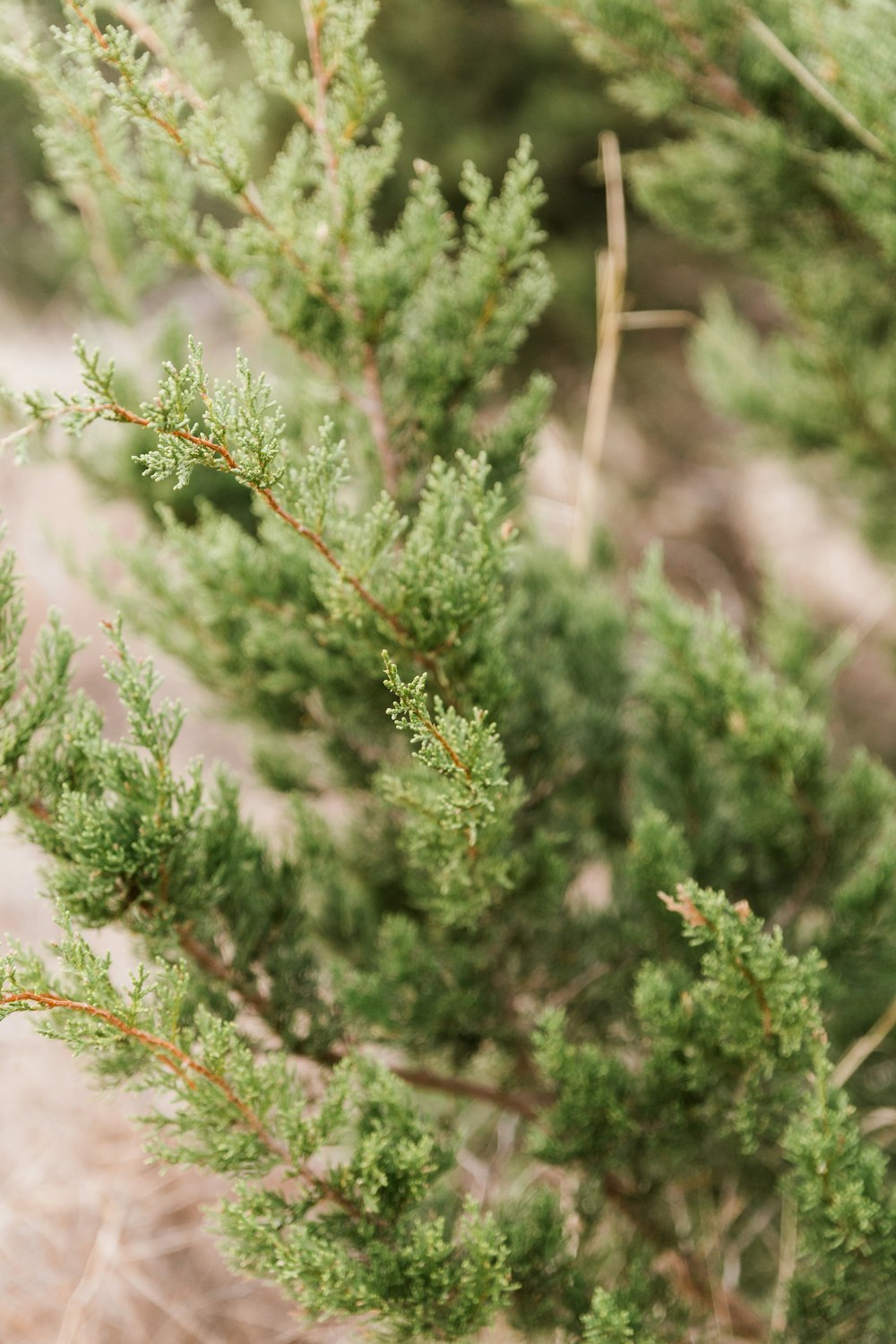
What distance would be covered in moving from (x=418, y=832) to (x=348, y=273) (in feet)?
3.10

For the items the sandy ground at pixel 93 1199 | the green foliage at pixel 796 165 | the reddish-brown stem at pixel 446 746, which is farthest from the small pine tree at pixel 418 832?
the green foliage at pixel 796 165

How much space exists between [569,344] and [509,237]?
12.7 ft

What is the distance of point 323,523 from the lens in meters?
1.27

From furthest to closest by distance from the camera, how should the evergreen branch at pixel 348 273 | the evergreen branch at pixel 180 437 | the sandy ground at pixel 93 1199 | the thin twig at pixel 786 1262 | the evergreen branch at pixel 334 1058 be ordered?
the sandy ground at pixel 93 1199 < the thin twig at pixel 786 1262 < the evergreen branch at pixel 334 1058 < the evergreen branch at pixel 348 273 < the evergreen branch at pixel 180 437

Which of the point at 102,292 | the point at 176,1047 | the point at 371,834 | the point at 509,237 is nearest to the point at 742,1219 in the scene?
the point at 371,834

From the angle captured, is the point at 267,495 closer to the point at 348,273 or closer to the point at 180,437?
the point at 180,437

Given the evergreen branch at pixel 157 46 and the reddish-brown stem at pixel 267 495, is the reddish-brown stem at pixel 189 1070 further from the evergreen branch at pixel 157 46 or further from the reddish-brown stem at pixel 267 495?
the evergreen branch at pixel 157 46

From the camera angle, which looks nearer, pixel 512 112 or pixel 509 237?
pixel 509 237

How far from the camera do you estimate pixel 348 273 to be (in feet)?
5.24

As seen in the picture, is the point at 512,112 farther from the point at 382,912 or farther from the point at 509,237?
the point at 382,912

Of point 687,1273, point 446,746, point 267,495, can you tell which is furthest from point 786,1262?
point 267,495

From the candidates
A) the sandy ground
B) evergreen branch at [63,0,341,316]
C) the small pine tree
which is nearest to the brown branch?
the small pine tree

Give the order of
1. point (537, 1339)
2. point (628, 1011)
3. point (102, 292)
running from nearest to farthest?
point (537, 1339) < point (628, 1011) < point (102, 292)

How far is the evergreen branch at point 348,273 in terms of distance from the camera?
148 centimetres
